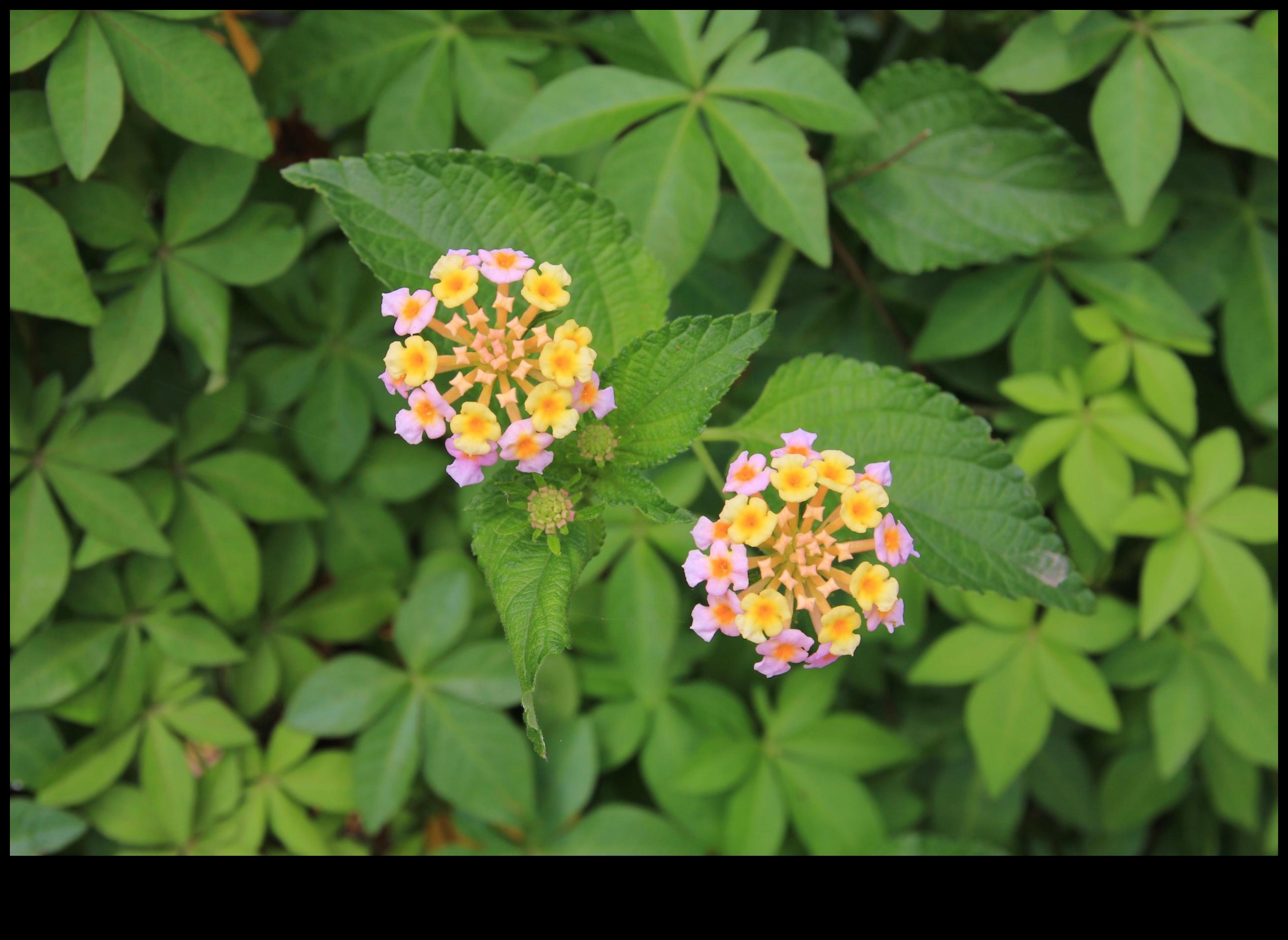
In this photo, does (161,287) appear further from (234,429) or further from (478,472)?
(478,472)

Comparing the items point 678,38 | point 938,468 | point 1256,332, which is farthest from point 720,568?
point 1256,332

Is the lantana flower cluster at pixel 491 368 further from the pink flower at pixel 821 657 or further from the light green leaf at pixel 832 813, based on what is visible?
the light green leaf at pixel 832 813

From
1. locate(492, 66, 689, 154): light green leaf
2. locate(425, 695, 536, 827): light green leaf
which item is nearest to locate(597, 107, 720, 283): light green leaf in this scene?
locate(492, 66, 689, 154): light green leaf

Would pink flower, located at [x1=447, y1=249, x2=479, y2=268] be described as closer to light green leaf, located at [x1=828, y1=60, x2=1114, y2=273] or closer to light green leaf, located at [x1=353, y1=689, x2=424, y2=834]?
light green leaf, located at [x1=828, y1=60, x2=1114, y2=273]

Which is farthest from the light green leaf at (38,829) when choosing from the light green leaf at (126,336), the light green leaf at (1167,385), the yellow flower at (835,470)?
the light green leaf at (1167,385)

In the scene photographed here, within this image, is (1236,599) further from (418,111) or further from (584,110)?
(418,111)

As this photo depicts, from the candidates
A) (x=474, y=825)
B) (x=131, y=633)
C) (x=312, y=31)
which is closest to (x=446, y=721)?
(x=474, y=825)
